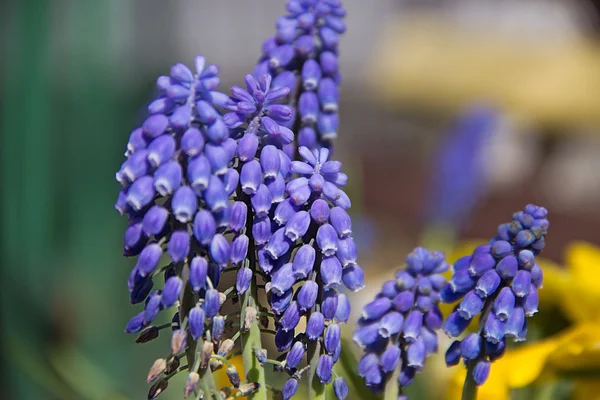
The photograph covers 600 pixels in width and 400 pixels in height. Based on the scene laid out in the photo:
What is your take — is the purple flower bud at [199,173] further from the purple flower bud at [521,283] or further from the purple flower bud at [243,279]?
the purple flower bud at [521,283]

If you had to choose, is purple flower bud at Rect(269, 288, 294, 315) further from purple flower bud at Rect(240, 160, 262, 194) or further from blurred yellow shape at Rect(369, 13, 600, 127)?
blurred yellow shape at Rect(369, 13, 600, 127)

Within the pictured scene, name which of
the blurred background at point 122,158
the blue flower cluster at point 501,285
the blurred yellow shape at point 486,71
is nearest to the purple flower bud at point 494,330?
the blue flower cluster at point 501,285

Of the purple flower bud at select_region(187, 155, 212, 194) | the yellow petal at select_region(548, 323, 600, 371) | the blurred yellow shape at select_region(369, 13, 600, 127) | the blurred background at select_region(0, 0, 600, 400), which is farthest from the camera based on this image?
the blurred yellow shape at select_region(369, 13, 600, 127)

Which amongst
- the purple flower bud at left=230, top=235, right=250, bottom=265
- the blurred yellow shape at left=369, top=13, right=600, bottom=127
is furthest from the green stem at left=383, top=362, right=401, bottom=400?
the blurred yellow shape at left=369, top=13, right=600, bottom=127

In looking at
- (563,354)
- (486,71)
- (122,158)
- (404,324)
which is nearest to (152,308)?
(404,324)

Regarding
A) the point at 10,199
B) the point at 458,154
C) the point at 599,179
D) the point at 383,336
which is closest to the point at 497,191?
the point at 599,179

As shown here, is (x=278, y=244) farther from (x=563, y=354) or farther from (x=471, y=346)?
(x=563, y=354)

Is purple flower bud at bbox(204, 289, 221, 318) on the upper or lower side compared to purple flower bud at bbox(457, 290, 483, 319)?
Answer: upper

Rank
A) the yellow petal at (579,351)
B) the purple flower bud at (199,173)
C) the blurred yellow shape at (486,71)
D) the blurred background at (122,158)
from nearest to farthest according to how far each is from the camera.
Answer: the purple flower bud at (199,173) < the yellow petal at (579,351) < the blurred background at (122,158) < the blurred yellow shape at (486,71)
